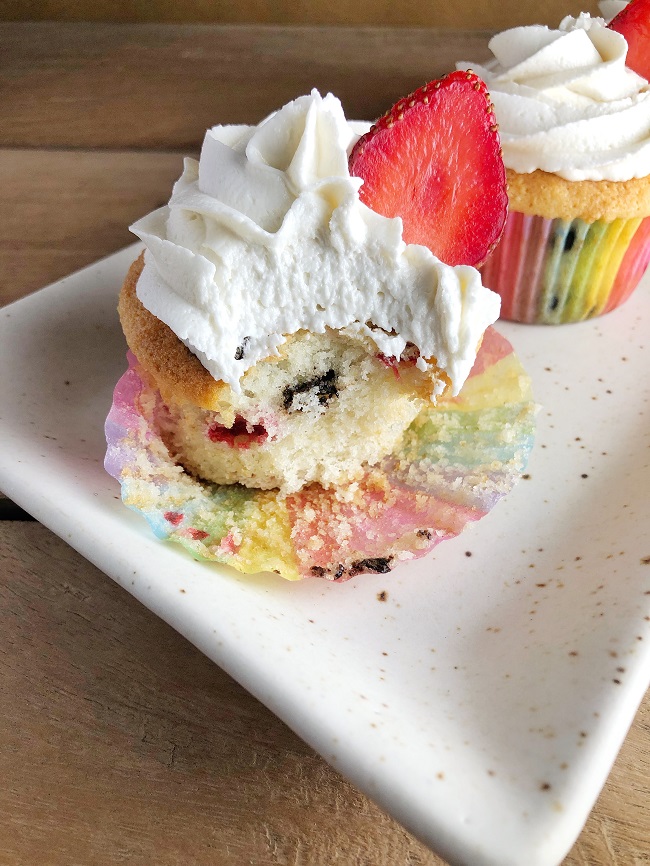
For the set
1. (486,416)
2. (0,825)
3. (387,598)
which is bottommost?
(0,825)

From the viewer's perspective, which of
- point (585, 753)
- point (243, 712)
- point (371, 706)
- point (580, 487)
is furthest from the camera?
point (580, 487)

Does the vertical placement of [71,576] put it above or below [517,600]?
below

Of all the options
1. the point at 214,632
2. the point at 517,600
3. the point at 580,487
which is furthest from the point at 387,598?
the point at 580,487

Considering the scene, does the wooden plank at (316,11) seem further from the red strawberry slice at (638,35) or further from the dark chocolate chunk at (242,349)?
the dark chocolate chunk at (242,349)

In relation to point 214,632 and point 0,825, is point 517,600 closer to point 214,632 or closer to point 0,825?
point 214,632

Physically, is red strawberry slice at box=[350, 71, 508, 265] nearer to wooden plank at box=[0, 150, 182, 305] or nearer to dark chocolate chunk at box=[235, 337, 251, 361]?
dark chocolate chunk at box=[235, 337, 251, 361]

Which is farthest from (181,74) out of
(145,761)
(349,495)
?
(145,761)

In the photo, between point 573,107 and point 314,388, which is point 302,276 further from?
Result: point 573,107
